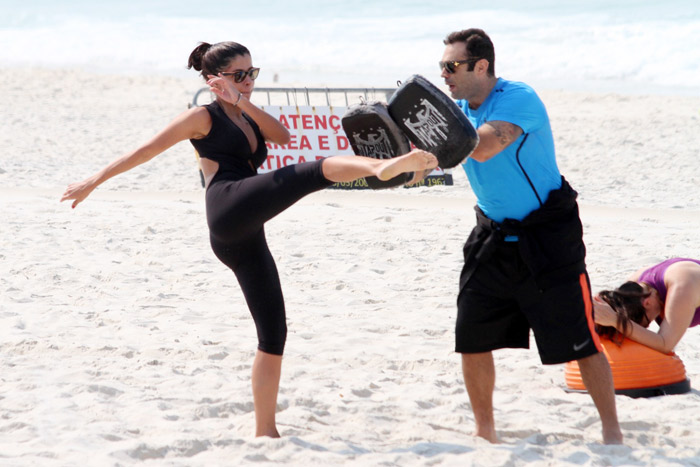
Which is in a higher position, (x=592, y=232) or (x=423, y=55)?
(x=423, y=55)

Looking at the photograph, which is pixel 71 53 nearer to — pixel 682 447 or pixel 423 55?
pixel 423 55

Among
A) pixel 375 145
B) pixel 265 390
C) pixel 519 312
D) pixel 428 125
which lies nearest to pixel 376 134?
pixel 375 145

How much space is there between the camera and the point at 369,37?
37.6 m

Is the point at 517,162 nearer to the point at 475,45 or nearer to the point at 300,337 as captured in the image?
the point at 475,45

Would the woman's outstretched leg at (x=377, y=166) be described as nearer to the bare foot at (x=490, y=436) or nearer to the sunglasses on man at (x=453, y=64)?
the sunglasses on man at (x=453, y=64)

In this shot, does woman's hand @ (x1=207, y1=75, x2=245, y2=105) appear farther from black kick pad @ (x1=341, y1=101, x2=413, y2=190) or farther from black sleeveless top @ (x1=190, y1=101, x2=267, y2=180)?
black kick pad @ (x1=341, y1=101, x2=413, y2=190)

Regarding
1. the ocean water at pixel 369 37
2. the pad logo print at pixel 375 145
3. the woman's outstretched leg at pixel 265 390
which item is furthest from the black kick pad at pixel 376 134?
the ocean water at pixel 369 37

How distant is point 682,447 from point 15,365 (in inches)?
127

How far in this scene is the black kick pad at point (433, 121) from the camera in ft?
9.91

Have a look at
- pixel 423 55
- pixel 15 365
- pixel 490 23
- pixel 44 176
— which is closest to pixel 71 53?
pixel 423 55

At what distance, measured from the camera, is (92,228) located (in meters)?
7.95

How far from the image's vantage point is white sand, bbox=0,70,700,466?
342 cm

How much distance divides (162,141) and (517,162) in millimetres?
1387

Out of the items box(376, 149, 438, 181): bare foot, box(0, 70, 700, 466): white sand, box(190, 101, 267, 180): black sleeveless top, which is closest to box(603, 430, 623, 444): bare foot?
box(0, 70, 700, 466): white sand
